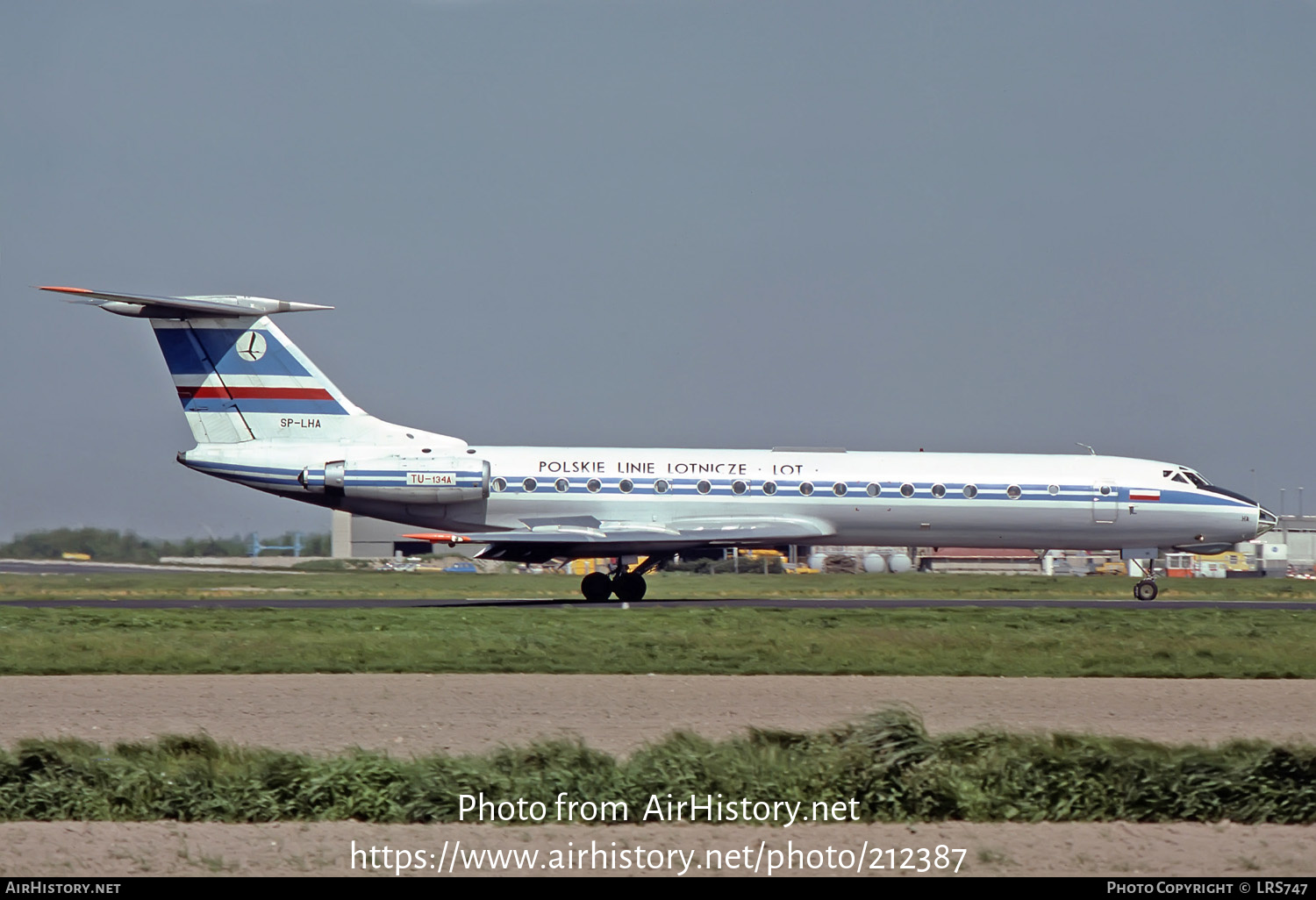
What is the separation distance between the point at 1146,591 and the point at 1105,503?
6.87 ft

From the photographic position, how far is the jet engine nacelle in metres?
27.6

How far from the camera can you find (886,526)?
29516 millimetres

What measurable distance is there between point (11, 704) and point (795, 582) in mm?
23965

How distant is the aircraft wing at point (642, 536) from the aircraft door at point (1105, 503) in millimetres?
5907

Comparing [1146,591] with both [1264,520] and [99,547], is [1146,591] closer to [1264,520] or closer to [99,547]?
[1264,520]

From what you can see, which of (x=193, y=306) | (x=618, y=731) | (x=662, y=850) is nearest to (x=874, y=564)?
(x=193, y=306)

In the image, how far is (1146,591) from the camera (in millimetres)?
29984

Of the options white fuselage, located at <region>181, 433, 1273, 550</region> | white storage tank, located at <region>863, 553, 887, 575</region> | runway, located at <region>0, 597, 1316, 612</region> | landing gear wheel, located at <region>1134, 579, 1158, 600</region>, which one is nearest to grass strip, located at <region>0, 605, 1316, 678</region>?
runway, located at <region>0, 597, 1316, 612</region>

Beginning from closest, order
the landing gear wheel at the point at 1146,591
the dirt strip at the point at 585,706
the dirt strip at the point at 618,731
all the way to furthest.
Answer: the dirt strip at the point at 618,731 → the dirt strip at the point at 585,706 → the landing gear wheel at the point at 1146,591

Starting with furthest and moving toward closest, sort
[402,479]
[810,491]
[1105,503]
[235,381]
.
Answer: [1105,503] → [810,491] → [235,381] → [402,479]

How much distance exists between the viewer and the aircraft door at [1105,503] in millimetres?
30172

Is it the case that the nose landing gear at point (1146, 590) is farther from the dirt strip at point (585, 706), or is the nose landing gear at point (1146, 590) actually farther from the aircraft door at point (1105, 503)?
the dirt strip at point (585, 706)

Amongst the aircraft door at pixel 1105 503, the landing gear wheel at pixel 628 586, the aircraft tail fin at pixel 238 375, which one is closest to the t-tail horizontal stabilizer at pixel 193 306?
the aircraft tail fin at pixel 238 375
